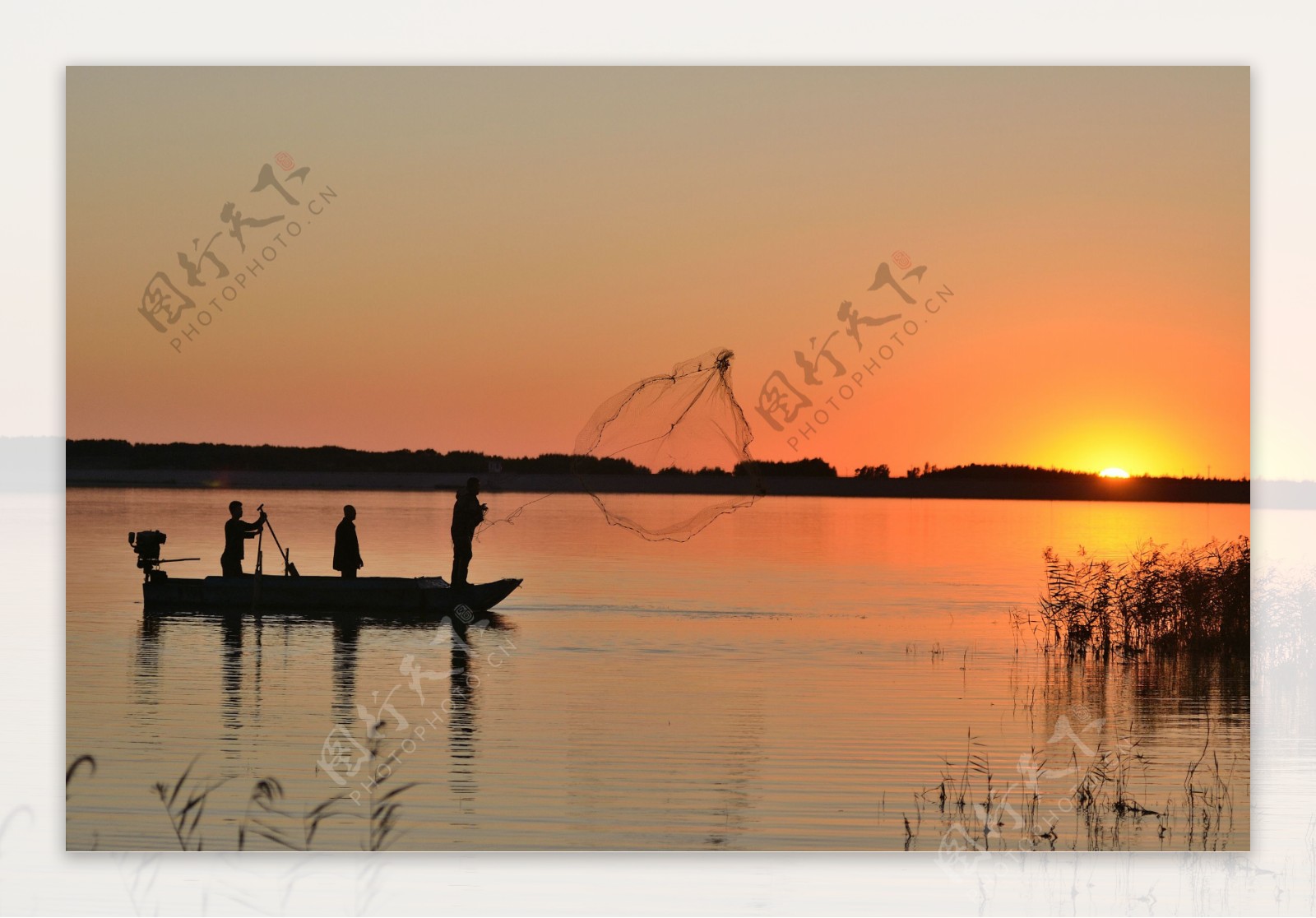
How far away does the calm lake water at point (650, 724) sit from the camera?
9.88 meters

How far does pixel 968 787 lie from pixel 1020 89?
4.98m

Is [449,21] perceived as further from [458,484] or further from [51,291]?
[458,484]

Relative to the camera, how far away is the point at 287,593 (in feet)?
58.8

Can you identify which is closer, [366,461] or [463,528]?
[366,461]

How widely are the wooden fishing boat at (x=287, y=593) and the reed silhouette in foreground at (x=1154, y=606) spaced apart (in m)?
7.54

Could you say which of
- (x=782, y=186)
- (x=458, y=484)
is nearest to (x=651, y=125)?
(x=782, y=186)

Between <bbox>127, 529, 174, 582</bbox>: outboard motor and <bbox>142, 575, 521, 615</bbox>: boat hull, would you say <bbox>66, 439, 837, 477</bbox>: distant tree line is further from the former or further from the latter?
<bbox>127, 529, 174, 582</bbox>: outboard motor

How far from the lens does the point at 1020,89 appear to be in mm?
10430

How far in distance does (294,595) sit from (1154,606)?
9.91 m
